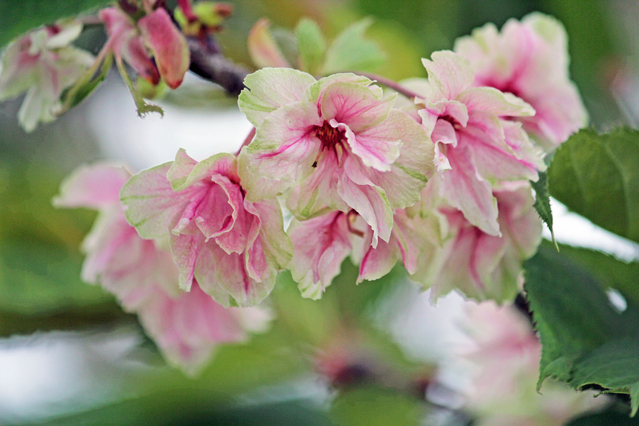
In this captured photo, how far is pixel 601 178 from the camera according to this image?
0.39 metres

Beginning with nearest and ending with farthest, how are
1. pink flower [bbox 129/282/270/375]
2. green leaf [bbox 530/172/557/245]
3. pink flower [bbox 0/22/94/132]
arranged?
1. green leaf [bbox 530/172/557/245]
2. pink flower [bbox 0/22/94/132]
3. pink flower [bbox 129/282/270/375]

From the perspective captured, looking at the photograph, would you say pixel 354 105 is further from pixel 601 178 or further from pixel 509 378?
pixel 509 378

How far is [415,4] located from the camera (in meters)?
0.85

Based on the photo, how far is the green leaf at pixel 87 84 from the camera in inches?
14.5

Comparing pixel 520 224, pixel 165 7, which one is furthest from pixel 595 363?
pixel 165 7

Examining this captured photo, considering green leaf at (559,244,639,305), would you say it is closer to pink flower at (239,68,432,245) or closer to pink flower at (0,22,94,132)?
pink flower at (239,68,432,245)

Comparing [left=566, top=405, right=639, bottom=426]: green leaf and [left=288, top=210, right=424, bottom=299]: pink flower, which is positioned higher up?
[left=288, top=210, right=424, bottom=299]: pink flower

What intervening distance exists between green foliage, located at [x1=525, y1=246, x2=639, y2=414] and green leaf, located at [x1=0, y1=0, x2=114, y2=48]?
0.31 meters

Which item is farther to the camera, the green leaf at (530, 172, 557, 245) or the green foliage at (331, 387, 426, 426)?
the green foliage at (331, 387, 426, 426)

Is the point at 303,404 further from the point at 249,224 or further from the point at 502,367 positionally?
the point at 249,224

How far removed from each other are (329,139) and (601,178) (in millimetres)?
185

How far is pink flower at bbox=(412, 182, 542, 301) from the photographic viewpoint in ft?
1.23

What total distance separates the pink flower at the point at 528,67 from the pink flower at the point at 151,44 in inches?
8.0

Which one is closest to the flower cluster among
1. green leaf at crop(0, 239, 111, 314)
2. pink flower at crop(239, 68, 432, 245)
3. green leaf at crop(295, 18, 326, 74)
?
pink flower at crop(239, 68, 432, 245)
